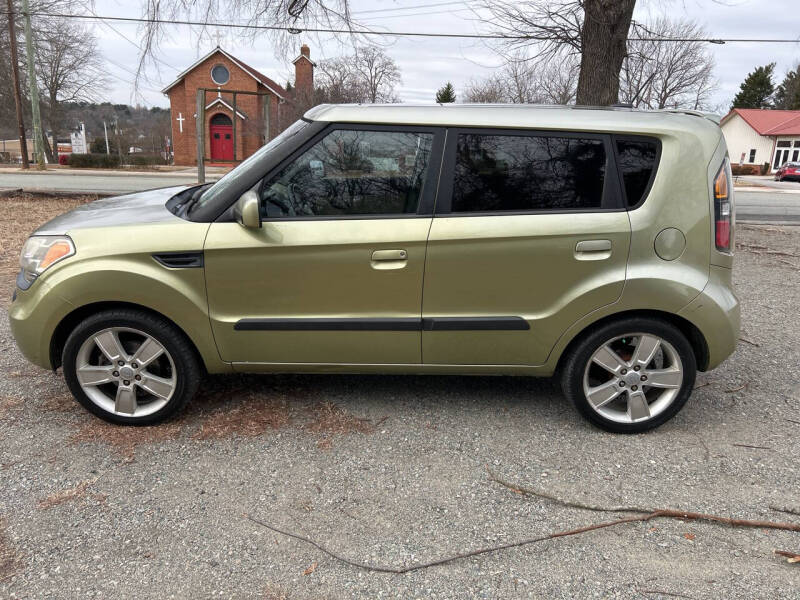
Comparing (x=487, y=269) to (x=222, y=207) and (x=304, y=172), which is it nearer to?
(x=304, y=172)

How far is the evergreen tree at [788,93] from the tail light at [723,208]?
79.8 metres

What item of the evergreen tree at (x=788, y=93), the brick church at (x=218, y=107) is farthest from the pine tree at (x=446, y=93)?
the evergreen tree at (x=788, y=93)

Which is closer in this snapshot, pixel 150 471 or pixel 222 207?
pixel 150 471

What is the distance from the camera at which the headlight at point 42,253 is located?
329 centimetres

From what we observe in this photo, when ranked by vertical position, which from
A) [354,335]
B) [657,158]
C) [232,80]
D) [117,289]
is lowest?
[354,335]

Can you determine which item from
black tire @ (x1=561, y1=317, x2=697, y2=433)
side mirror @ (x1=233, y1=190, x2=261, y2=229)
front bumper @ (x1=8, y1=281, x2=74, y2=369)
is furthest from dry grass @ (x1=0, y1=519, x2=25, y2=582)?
black tire @ (x1=561, y1=317, x2=697, y2=433)

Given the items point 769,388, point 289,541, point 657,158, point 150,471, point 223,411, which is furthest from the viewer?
point 769,388

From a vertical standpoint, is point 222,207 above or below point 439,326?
above

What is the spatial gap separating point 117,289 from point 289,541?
5.33 feet

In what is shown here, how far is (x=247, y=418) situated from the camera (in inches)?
141

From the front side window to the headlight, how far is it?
109cm

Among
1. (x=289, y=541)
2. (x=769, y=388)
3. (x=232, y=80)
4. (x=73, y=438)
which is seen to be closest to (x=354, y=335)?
(x=289, y=541)

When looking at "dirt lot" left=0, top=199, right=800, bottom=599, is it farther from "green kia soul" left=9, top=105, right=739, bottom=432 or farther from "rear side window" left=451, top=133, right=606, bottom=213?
"rear side window" left=451, top=133, right=606, bottom=213

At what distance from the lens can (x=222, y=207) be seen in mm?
3273
